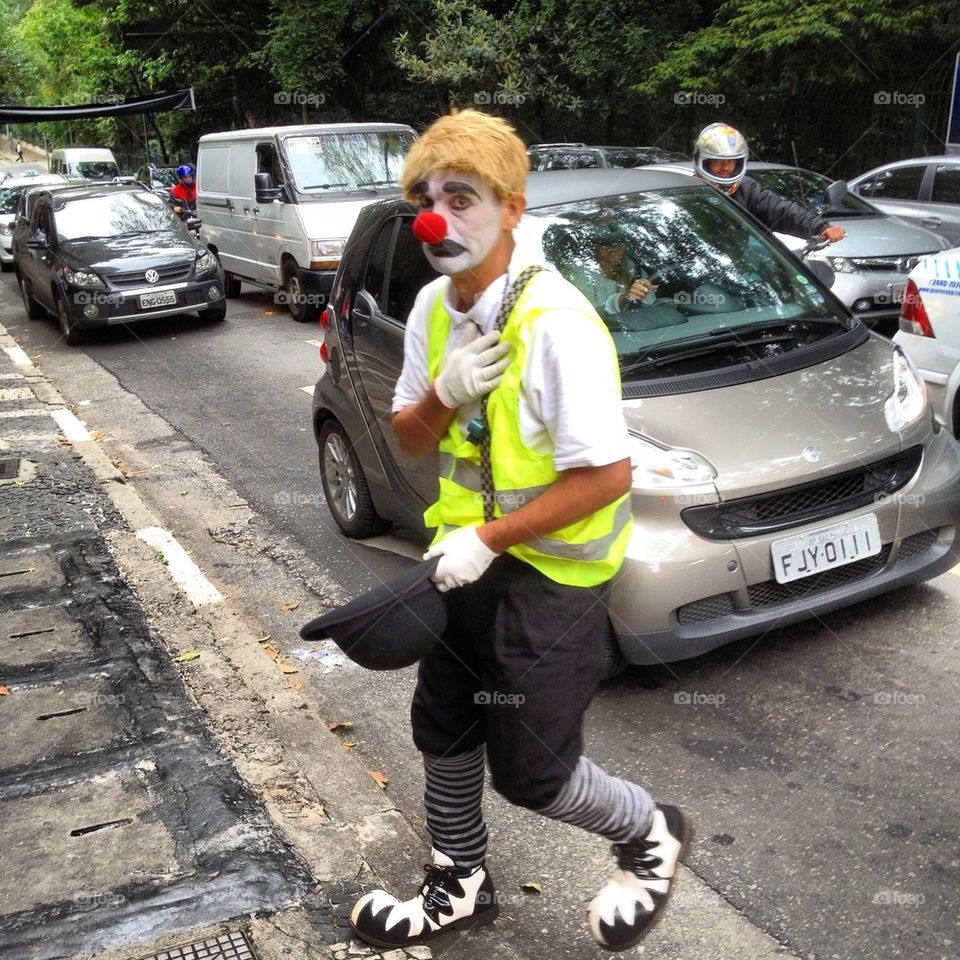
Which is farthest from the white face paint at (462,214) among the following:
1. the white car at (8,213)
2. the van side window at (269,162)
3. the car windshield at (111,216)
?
the white car at (8,213)

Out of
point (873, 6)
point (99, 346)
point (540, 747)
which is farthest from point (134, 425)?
point (873, 6)

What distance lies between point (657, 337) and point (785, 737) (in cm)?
160

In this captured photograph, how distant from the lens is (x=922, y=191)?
12.6 metres

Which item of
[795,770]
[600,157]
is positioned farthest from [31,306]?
[795,770]

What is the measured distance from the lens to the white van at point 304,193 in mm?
13156

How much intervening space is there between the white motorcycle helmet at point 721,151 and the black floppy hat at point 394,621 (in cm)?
454

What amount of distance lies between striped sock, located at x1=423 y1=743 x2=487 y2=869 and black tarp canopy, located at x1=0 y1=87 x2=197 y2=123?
56.4 feet

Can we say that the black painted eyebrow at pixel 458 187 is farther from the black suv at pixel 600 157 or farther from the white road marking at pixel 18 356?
the black suv at pixel 600 157

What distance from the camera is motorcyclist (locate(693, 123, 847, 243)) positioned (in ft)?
21.3

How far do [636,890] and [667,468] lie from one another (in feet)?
5.40

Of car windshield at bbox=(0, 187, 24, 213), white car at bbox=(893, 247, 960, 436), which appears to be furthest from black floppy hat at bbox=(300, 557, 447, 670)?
car windshield at bbox=(0, 187, 24, 213)

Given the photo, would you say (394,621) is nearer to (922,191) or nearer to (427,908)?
(427,908)

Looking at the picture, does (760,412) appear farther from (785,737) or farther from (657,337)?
(785,737)

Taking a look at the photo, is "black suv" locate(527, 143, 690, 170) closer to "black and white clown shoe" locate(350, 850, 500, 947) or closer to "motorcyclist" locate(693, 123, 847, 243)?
"motorcyclist" locate(693, 123, 847, 243)
